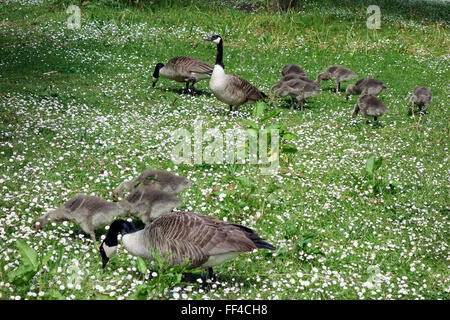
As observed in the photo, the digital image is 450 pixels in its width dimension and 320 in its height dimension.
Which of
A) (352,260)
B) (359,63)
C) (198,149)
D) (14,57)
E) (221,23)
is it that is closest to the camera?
(352,260)

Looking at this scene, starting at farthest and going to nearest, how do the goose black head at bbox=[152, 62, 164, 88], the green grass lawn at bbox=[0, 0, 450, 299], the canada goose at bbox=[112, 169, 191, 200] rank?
1. the goose black head at bbox=[152, 62, 164, 88]
2. the canada goose at bbox=[112, 169, 191, 200]
3. the green grass lawn at bbox=[0, 0, 450, 299]

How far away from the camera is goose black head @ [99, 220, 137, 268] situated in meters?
5.94

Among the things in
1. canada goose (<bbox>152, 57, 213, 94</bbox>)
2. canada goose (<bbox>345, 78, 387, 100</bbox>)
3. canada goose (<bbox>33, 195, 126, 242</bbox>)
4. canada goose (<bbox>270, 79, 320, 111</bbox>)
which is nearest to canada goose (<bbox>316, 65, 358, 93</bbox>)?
canada goose (<bbox>345, 78, 387, 100</bbox>)

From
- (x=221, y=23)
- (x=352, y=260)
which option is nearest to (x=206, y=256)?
(x=352, y=260)

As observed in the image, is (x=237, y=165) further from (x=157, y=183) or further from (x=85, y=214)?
(x=85, y=214)

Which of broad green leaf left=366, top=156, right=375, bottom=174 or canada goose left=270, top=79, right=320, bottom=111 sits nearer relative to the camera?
broad green leaf left=366, top=156, right=375, bottom=174

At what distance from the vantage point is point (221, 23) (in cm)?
1988

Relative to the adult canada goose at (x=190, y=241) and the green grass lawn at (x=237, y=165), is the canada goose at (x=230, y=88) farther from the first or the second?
the adult canada goose at (x=190, y=241)

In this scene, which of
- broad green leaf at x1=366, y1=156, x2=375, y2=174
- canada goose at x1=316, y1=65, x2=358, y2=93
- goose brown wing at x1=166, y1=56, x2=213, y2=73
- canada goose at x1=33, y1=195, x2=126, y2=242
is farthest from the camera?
canada goose at x1=316, y1=65, x2=358, y2=93

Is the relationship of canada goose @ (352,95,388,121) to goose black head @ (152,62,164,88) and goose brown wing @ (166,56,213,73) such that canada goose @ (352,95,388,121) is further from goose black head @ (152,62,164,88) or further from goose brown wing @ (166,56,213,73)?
goose black head @ (152,62,164,88)

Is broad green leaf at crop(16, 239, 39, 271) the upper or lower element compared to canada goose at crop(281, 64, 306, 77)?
lower

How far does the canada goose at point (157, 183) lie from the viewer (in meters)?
7.66

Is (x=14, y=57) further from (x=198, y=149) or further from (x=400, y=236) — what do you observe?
(x=400, y=236)
